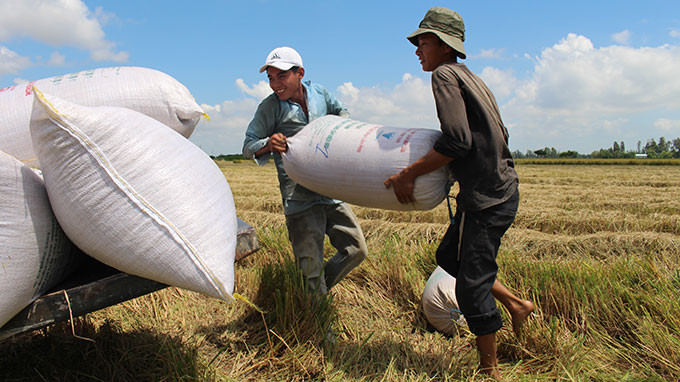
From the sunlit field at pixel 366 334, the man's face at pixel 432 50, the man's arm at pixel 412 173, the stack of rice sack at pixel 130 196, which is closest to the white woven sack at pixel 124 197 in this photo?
the stack of rice sack at pixel 130 196

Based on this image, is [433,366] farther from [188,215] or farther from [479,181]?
[188,215]

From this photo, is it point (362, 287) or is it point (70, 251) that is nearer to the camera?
point (70, 251)

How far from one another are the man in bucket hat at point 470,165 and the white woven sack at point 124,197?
2.66ft

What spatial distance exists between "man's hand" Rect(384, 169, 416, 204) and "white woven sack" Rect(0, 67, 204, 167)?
94 cm

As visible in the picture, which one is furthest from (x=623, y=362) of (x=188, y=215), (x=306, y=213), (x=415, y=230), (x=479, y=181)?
(x=415, y=230)

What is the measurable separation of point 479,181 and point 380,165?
41cm

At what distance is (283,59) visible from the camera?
2311mm

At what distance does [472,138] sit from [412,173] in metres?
0.28

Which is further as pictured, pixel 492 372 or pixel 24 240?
Result: pixel 492 372

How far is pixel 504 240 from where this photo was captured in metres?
4.87

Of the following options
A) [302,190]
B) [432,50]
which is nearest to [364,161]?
[432,50]

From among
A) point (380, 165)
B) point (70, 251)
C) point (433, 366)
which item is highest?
point (380, 165)

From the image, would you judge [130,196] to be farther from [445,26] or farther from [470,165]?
[445,26]

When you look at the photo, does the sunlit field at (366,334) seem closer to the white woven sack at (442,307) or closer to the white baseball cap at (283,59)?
the white woven sack at (442,307)
